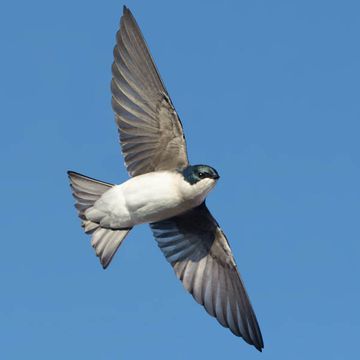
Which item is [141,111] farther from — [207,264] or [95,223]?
[207,264]

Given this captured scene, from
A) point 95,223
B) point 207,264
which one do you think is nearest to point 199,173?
point 95,223

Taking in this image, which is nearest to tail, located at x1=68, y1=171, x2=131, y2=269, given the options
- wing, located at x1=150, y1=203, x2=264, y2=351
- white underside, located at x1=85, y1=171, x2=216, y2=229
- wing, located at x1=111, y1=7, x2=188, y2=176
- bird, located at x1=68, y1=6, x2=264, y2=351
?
bird, located at x1=68, y1=6, x2=264, y2=351

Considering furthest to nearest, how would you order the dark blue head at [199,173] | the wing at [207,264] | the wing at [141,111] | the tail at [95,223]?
the wing at [207,264], the tail at [95,223], the wing at [141,111], the dark blue head at [199,173]

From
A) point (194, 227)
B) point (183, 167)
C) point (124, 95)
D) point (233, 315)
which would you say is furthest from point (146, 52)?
point (233, 315)

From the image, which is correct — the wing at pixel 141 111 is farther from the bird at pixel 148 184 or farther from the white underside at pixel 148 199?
the white underside at pixel 148 199

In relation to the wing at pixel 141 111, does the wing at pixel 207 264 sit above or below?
below

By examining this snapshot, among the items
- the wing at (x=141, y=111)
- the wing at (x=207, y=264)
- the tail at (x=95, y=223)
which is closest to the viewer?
the wing at (x=141, y=111)

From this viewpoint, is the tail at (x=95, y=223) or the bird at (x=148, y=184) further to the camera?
the tail at (x=95, y=223)

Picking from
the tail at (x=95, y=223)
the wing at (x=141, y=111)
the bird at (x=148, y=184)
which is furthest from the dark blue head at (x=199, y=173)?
the tail at (x=95, y=223)
